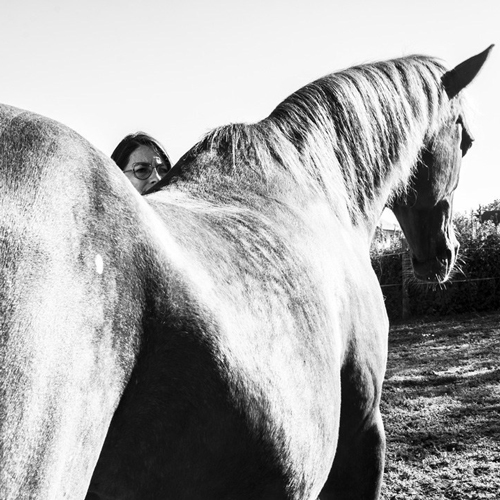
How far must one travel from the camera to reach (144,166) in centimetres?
391

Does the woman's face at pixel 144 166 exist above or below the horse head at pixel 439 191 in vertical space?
above

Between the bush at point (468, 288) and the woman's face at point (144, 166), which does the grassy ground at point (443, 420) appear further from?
the bush at point (468, 288)

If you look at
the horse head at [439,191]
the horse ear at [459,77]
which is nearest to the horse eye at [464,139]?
the horse head at [439,191]

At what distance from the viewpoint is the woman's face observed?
3.87m

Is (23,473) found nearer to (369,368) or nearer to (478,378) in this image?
(369,368)

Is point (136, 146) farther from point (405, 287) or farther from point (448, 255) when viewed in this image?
point (405, 287)

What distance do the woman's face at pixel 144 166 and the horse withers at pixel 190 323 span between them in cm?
162

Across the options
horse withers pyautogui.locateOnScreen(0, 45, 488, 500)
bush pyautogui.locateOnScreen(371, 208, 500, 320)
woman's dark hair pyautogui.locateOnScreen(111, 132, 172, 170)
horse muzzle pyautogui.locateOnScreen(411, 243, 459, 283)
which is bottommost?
bush pyautogui.locateOnScreen(371, 208, 500, 320)

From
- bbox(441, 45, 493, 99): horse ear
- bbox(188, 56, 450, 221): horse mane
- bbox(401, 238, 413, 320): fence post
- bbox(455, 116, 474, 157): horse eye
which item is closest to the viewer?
bbox(188, 56, 450, 221): horse mane

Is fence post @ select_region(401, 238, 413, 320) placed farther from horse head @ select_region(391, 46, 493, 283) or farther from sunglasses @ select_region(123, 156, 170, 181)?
sunglasses @ select_region(123, 156, 170, 181)

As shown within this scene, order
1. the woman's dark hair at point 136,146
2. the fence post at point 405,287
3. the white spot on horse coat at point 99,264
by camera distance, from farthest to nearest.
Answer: the fence post at point 405,287
the woman's dark hair at point 136,146
the white spot on horse coat at point 99,264

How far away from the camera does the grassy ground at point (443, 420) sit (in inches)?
163

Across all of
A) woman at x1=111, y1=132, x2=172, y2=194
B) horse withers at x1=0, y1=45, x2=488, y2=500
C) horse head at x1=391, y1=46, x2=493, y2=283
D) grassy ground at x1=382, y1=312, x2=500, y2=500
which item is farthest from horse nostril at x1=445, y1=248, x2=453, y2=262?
woman at x1=111, y1=132, x2=172, y2=194

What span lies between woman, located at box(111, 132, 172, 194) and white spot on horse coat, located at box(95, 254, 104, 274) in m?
2.79
